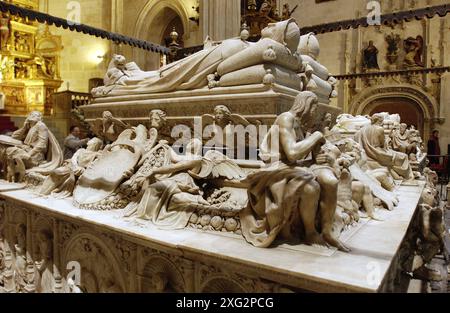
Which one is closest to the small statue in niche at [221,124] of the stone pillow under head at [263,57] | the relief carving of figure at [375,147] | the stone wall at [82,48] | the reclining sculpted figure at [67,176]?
the stone pillow under head at [263,57]

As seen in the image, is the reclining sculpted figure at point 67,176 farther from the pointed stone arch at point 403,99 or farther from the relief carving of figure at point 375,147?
the pointed stone arch at point 403,99

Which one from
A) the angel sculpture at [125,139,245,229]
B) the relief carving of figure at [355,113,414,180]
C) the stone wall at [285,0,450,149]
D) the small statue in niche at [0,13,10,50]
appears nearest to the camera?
the angel sculpture at [125,139,245,229]

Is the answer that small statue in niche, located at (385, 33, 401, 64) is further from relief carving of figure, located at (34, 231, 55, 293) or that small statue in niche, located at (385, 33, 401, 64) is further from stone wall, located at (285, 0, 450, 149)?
relief carving of figure, located at (34, 231, 55, 293)

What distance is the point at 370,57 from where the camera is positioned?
1313 centimetres

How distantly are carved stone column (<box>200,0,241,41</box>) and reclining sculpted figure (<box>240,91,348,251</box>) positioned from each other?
758cm

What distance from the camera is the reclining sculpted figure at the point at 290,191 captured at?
2.35 m

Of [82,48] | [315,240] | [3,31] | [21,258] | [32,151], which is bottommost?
[21,258]

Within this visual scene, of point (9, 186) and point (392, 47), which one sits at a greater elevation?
point (392, 47)

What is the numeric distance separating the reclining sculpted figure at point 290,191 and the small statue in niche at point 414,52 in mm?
11860

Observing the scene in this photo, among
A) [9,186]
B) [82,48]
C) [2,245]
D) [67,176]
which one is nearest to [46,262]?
[67,176]

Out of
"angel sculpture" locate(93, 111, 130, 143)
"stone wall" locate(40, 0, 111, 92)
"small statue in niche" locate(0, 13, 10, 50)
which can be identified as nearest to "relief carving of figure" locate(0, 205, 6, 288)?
"angel sculpture" locate(93, 111, 130, 143)

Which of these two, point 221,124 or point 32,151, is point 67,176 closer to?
point 32,151

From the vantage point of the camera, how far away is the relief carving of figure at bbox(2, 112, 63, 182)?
5.18 meters

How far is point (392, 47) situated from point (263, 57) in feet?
37.5
